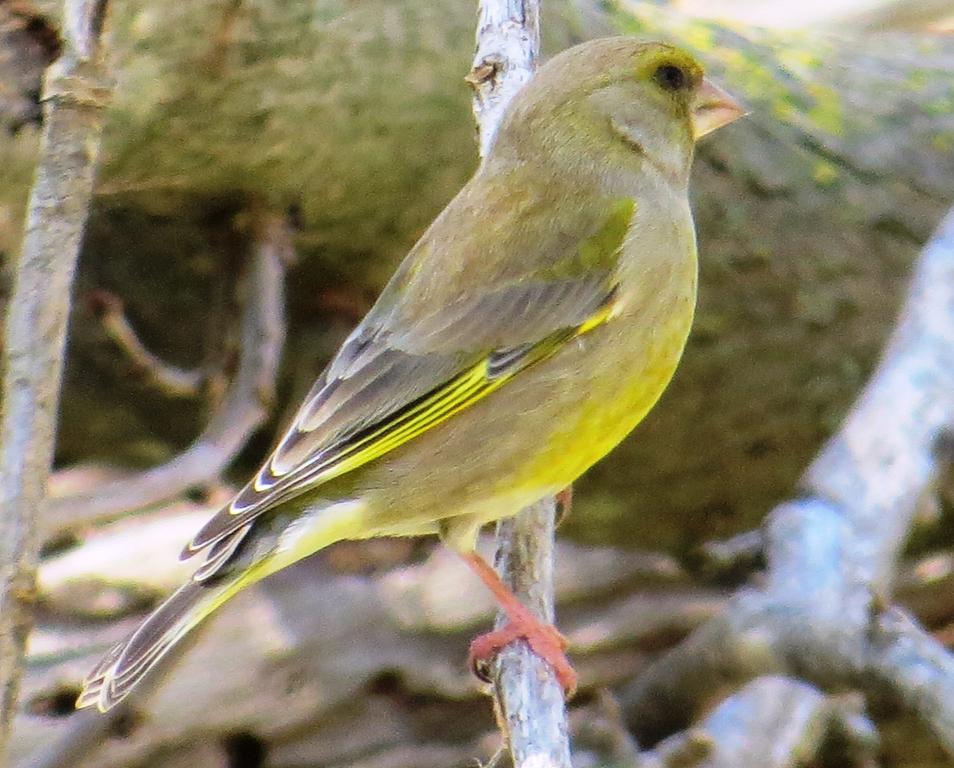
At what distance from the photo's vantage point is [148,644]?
97.8 inches

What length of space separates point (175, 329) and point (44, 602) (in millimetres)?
834

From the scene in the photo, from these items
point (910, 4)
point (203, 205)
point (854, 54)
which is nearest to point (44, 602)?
point (203, 205)

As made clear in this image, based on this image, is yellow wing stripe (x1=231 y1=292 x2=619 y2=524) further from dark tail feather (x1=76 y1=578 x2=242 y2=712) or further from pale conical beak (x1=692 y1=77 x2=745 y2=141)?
pale conical beak (x1=692 y1=77 x2=745 y2=141)

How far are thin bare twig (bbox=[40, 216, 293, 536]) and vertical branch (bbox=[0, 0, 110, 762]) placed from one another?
3.31 ft

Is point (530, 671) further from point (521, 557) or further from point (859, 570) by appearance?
point (859, 570)

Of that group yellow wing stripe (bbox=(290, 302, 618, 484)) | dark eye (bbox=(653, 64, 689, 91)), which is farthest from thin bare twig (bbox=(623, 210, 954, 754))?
dark eye (bbox=(653, 64, 689, 91))

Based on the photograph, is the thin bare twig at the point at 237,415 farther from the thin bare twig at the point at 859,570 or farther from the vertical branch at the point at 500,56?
the thin bare twig at the point at 859,570

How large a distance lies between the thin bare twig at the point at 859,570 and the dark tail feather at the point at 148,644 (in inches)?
44.8

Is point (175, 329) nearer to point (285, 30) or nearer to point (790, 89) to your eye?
point (285, 30)

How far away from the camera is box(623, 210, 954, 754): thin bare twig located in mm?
2766

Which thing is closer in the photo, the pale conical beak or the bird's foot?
the bird's foot

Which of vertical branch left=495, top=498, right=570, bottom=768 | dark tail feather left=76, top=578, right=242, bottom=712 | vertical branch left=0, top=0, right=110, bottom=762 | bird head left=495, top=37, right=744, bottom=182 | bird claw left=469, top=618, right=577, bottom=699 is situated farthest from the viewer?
bird head left=495, top=37, right=744, bottom=182

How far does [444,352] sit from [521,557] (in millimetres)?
454

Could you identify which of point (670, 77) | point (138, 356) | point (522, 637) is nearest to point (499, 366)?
point (522, 637)
